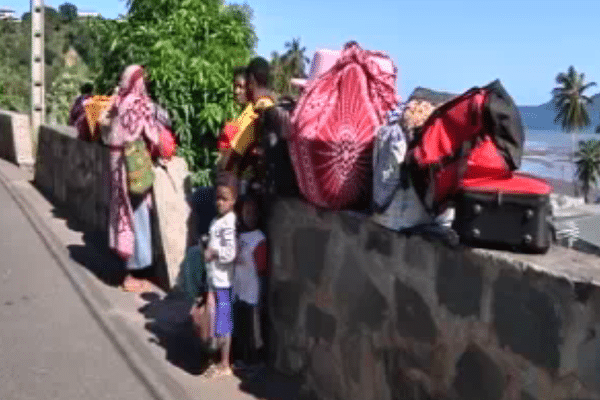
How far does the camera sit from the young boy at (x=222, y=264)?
501 cm

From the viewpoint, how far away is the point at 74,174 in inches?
422

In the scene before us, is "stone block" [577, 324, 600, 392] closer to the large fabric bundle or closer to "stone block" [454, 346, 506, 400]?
"stone block" [454, 346, 506, 400]

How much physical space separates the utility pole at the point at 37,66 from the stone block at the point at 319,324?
13959 millimetres

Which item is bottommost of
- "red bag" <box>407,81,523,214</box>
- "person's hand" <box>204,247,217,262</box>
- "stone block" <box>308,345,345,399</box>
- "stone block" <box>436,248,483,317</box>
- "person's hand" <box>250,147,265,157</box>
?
"stone block" <box>308,345,345,399</box>

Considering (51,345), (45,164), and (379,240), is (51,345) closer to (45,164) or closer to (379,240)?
(379,240)

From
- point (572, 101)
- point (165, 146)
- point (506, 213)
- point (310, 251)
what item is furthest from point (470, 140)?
point (572, 101)

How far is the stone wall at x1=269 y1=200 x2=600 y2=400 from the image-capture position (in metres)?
2.87

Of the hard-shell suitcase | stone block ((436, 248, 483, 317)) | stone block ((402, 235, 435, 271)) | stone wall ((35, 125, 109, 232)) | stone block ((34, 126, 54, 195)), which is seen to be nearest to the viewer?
the hard-shell suitcase

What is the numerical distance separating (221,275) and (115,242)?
7.61 feet

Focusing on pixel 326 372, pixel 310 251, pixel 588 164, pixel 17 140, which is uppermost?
pixel 310 251

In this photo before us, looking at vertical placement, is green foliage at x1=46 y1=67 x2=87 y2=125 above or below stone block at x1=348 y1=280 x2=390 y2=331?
above

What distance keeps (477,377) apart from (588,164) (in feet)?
305

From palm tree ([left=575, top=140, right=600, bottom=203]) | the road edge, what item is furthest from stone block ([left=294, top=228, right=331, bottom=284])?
palm tree ([left=575, top=140, right=600, bottom=203])

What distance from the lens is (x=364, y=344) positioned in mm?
4141
